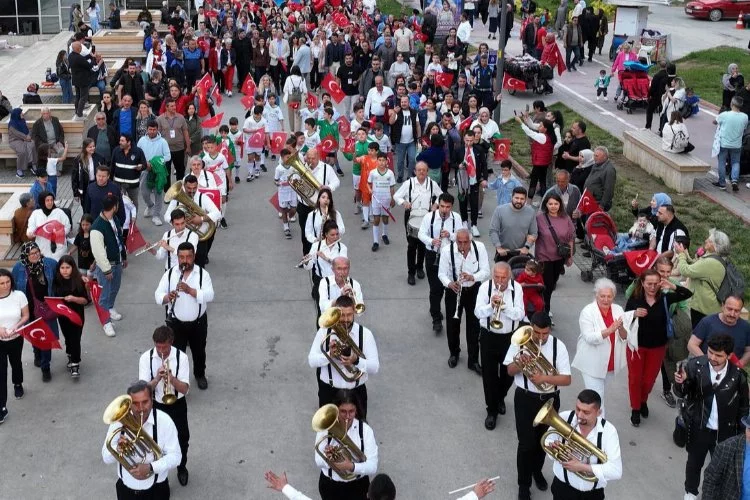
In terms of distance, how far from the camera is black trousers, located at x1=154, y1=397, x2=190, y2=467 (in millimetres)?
7621

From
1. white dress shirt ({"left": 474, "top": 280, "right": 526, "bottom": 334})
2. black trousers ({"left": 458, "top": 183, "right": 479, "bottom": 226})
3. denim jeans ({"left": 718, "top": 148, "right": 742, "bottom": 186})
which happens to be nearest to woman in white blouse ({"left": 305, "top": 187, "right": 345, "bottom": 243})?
white dress shirt ({"left": 474, "top": 280, "right": 526, "bottom": 334})

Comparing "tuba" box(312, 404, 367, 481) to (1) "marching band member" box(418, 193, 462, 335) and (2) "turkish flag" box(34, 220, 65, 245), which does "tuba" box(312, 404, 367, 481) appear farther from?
(2) "turkish flag" box(34, 220, 65, 245)

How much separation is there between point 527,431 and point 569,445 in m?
1.29

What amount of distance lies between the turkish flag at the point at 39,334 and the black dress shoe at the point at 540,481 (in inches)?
182

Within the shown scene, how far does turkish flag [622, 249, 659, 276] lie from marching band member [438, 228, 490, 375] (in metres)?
1.95

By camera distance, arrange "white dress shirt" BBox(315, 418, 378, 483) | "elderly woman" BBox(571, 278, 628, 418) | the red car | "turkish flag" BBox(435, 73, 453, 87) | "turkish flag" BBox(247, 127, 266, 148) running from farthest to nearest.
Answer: the red car
"turkish flag" BBox(435, 73, 453, 87)
"turkish flag" BBox(247, 127, 266, 148)
"elderly woman" BBox(571, 278, 628, 418)
"white dress shirt" BBox(315, 418, 378, 483)

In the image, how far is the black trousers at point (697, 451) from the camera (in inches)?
289

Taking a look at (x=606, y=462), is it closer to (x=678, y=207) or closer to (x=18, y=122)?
(x=678, y=207)

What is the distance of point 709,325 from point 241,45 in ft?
56.7

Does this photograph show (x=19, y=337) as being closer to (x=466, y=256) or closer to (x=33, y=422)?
Answer: (x=33, y=422)

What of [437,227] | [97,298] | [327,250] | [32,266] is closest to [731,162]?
[437,227]

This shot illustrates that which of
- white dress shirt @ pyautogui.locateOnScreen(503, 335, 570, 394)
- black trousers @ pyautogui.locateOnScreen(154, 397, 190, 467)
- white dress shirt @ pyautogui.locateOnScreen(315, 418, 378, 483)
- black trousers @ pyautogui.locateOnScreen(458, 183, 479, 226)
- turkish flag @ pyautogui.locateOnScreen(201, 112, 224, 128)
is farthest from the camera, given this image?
turkish flag @ pyautogui.locateOnScreen(201, 112, 224, 128)

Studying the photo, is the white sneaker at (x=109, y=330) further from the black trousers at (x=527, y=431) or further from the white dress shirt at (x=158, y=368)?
the black trousers at (x=527, y=431)

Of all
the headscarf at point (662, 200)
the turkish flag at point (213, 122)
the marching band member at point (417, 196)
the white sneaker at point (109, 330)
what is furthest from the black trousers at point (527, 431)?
the turkish flag at point (213, 122)
